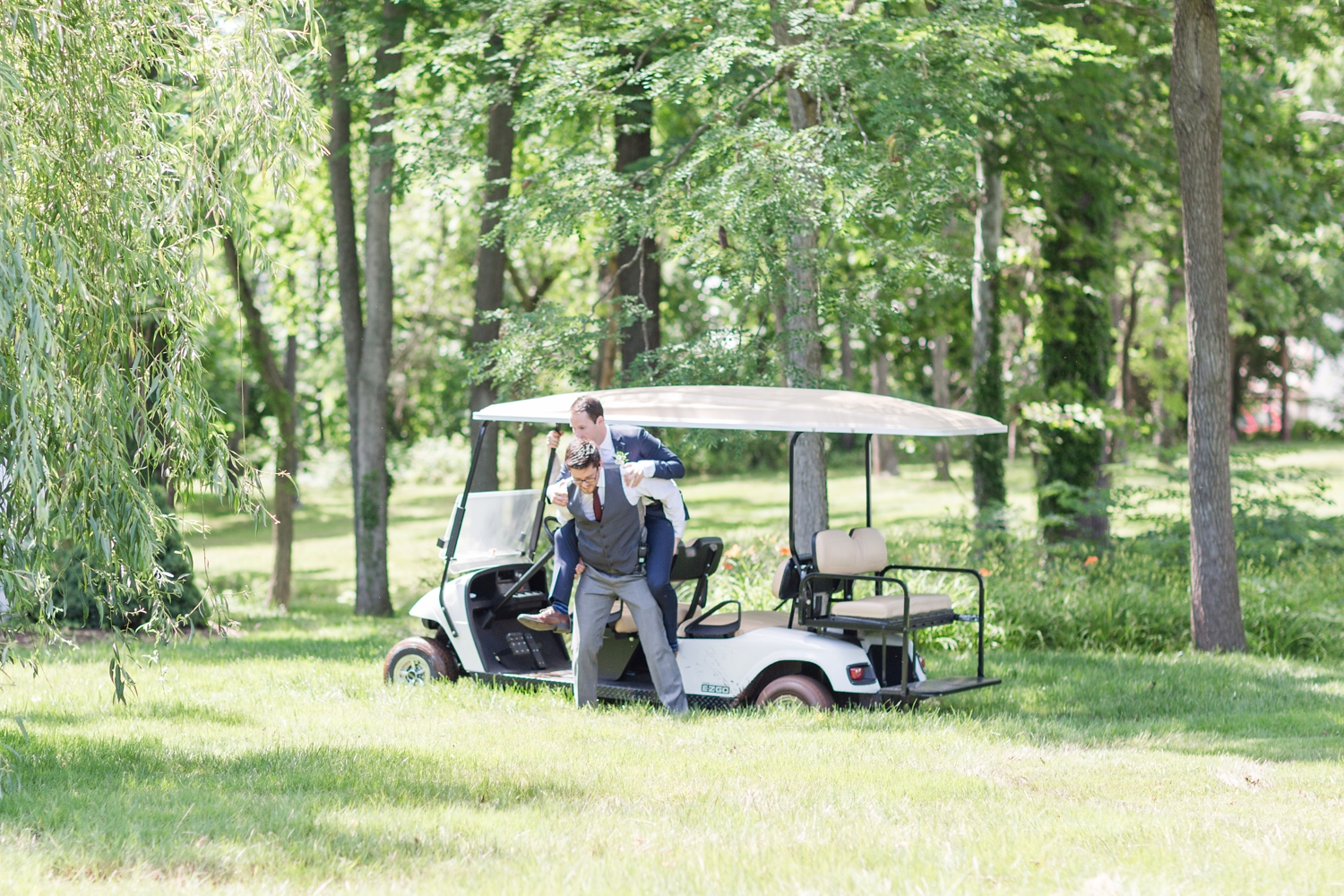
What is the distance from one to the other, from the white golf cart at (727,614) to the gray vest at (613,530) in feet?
1.77

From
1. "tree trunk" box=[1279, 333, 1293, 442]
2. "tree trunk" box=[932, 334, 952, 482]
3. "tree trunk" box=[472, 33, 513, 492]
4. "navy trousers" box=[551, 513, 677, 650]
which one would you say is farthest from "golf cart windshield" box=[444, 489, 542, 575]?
"tree trunk" box=[1279, 333, 1293, 442]

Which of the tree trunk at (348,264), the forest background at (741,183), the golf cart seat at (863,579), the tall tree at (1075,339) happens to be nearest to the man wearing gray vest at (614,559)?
the golf cart seat at (863,579)

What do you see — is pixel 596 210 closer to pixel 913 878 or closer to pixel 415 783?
pixel 415 783

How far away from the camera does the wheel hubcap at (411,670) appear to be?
9086 millimetres

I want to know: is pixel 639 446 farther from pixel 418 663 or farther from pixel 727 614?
pixel 418 663

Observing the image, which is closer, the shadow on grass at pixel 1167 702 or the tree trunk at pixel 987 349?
the shadow on grass at pixel 1167 702

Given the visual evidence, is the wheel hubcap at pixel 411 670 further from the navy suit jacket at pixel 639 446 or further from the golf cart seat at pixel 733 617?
the navy suit jacket at pixel 639 446

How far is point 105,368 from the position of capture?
5949 mm

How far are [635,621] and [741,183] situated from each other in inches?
142

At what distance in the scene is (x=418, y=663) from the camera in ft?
29.9

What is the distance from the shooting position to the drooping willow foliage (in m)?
5.50

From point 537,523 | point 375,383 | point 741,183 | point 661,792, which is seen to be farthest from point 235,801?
point 375,383

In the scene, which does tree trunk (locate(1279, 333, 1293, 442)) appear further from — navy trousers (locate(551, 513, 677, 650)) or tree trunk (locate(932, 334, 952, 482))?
navy trousers (locate(551, 513, 677, 650))

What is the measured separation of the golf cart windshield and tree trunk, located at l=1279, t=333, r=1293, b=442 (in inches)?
1531
